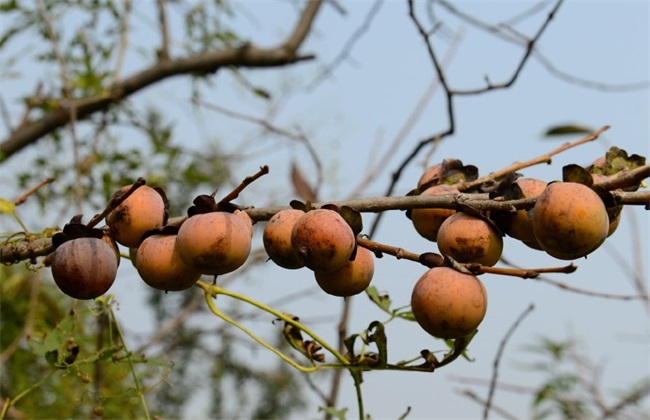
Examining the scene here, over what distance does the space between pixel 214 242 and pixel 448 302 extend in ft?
0.60

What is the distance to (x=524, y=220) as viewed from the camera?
0.65 meters

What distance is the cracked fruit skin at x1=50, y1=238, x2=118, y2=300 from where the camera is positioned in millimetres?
645

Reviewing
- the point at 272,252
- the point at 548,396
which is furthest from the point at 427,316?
the point at 548,396

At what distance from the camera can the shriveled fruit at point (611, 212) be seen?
63 centimetres

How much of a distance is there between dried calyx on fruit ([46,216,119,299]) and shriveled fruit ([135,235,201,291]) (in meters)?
0.03

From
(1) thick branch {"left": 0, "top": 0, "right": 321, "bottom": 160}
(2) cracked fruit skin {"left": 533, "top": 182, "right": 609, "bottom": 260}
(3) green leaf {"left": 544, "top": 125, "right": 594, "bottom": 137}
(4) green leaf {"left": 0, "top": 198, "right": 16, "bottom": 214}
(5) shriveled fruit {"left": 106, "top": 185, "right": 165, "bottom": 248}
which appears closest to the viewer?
(2) cracked fruit skin {"left": 533, "top": 182, "right": 609, "bottom": 260}

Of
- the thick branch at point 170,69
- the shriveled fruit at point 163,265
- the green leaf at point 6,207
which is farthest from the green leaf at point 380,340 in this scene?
the thick branch at point 170,69

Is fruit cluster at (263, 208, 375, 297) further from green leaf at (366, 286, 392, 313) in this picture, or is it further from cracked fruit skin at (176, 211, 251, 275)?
green leaf at (366, 286, 392, 313)

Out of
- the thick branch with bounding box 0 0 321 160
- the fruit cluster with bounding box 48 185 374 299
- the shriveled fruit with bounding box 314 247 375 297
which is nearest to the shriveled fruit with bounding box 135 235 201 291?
the fruit cluster with bounding box 48 185 374 299

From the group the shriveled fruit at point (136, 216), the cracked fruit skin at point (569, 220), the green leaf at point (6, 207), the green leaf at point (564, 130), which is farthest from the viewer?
the green leaf at point (564, 130)

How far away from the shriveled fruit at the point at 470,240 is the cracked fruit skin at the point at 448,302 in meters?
0.02

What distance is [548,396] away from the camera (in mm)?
1857

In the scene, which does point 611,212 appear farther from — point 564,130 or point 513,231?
point 564,130

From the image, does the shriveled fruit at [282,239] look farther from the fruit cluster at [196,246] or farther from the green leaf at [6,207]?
the green leaf at [6,207]
